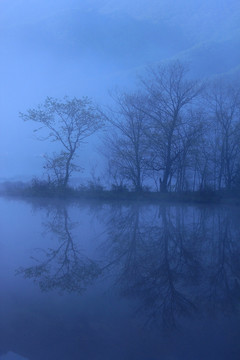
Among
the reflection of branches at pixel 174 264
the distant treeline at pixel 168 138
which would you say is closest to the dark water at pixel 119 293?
the reflection of branches at pixel 174 264

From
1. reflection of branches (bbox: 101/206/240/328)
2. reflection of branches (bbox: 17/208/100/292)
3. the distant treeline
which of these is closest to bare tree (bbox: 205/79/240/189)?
the distant treeline

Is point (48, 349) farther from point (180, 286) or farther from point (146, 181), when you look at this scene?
point (146, 181)

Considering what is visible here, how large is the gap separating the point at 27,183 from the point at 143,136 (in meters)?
6.09

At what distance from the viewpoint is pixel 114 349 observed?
274 centimetres

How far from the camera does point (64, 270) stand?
14.7 feet

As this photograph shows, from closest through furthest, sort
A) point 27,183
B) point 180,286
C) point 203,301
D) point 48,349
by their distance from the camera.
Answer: point 48,349 < point 203,301 < point 180,286 < point 27,183

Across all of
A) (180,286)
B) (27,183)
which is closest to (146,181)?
(27,183)

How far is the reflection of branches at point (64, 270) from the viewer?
4031 millimetres

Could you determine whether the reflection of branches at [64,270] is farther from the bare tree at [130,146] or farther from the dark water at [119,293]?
the bare tree at [130,146]

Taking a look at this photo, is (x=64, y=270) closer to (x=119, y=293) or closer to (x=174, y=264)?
(x=119, y=293)

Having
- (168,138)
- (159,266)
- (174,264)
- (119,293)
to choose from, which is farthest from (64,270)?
(168,138)

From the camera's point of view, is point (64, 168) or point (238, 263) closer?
point (238, 263)

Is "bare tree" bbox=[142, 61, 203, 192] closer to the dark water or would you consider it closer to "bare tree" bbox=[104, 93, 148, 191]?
"bare tree" bbox=[104, 93, 148, 191]

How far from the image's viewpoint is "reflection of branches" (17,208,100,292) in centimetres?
403
